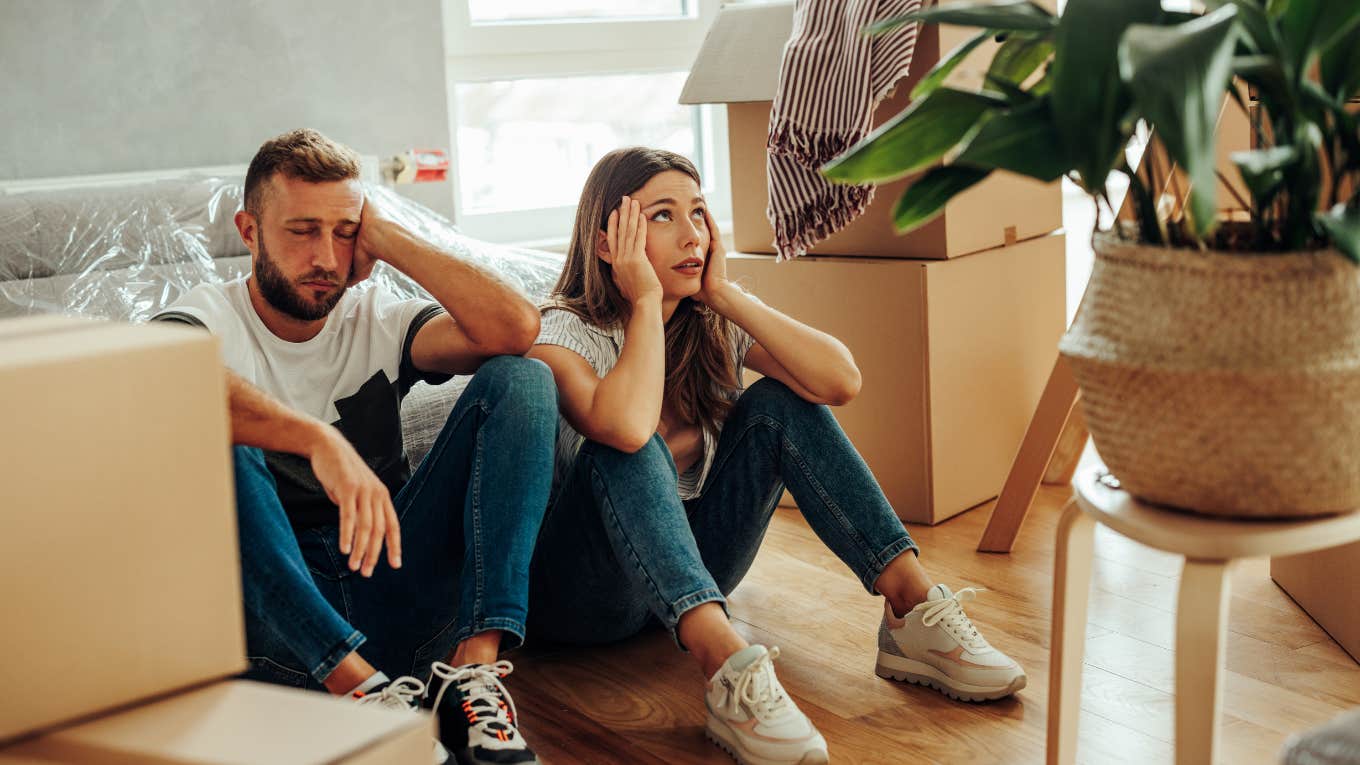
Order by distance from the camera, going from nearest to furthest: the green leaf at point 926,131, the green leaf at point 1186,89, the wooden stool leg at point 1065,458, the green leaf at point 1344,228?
the green leaf at point 1186,89
the green leaf at point 1344,228
the green leaf at point 926,131
the wooden stool leg at point 1065,458

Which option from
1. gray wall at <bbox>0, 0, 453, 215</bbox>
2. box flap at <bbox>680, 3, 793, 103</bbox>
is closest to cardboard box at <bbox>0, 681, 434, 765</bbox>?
box flap at <bbox>680, 3, 793, 103</bbox>

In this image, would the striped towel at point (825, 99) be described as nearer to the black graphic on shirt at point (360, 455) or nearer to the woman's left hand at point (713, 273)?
the woman's left hand at point (713, 273)

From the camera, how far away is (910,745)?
1572mm

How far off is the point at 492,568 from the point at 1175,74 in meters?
0.97

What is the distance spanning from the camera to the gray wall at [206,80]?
2.42 meters

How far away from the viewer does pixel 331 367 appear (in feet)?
5.52

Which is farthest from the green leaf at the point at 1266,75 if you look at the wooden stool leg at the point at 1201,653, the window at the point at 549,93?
the window at the point at 549,93

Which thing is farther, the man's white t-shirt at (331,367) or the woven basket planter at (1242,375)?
the man's white t-shirt at (331,367)

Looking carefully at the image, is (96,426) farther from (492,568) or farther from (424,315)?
(424,315)

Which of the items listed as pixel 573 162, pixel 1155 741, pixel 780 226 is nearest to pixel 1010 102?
pixel 1155 741

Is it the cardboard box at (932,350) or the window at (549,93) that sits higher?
the window at (549,93)

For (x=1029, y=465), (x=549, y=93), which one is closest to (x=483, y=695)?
(x=1029, y=465)

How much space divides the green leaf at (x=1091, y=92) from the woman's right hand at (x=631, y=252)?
96 centimetres

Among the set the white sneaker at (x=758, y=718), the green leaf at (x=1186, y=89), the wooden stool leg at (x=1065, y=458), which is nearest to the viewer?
the green leaf at (x=1186, y=89)
